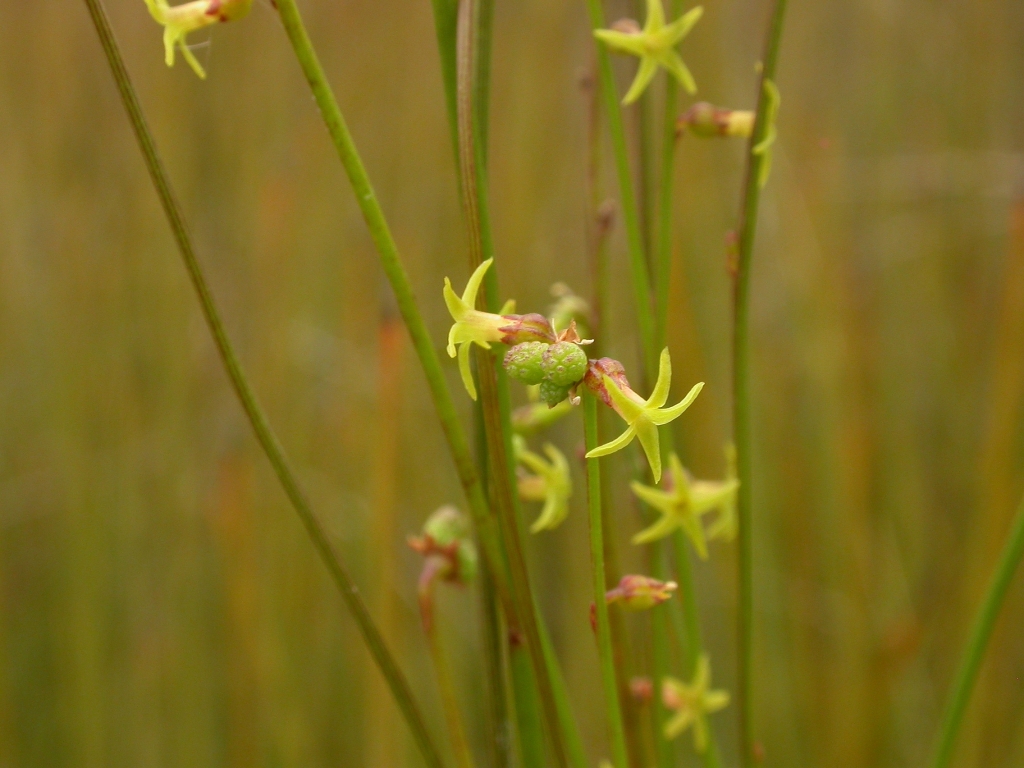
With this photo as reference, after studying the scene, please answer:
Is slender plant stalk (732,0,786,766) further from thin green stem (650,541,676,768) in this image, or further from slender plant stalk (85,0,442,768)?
slender plant stalk (85,0,442,768)

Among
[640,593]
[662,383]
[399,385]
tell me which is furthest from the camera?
[399,385]

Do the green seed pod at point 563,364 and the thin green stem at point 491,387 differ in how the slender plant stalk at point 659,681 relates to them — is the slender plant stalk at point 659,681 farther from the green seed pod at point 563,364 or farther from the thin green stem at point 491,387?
the green seed pod at point 563,364

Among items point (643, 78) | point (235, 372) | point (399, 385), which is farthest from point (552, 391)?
point (399, 385)

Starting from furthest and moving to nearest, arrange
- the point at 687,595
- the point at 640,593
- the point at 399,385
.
A: the point at 399,385, the point at 687,595, the point at 640,593

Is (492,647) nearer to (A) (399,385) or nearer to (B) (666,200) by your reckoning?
(B) (666,200)

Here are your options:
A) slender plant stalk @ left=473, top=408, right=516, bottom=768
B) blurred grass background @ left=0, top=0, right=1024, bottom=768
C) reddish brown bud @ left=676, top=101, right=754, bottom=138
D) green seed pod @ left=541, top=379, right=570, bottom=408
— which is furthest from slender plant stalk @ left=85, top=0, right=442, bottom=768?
blurred grass background @ left=0, top=0, right=1024, bottom=768

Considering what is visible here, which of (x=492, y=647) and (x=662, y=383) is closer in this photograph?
(x=662, y=383)
